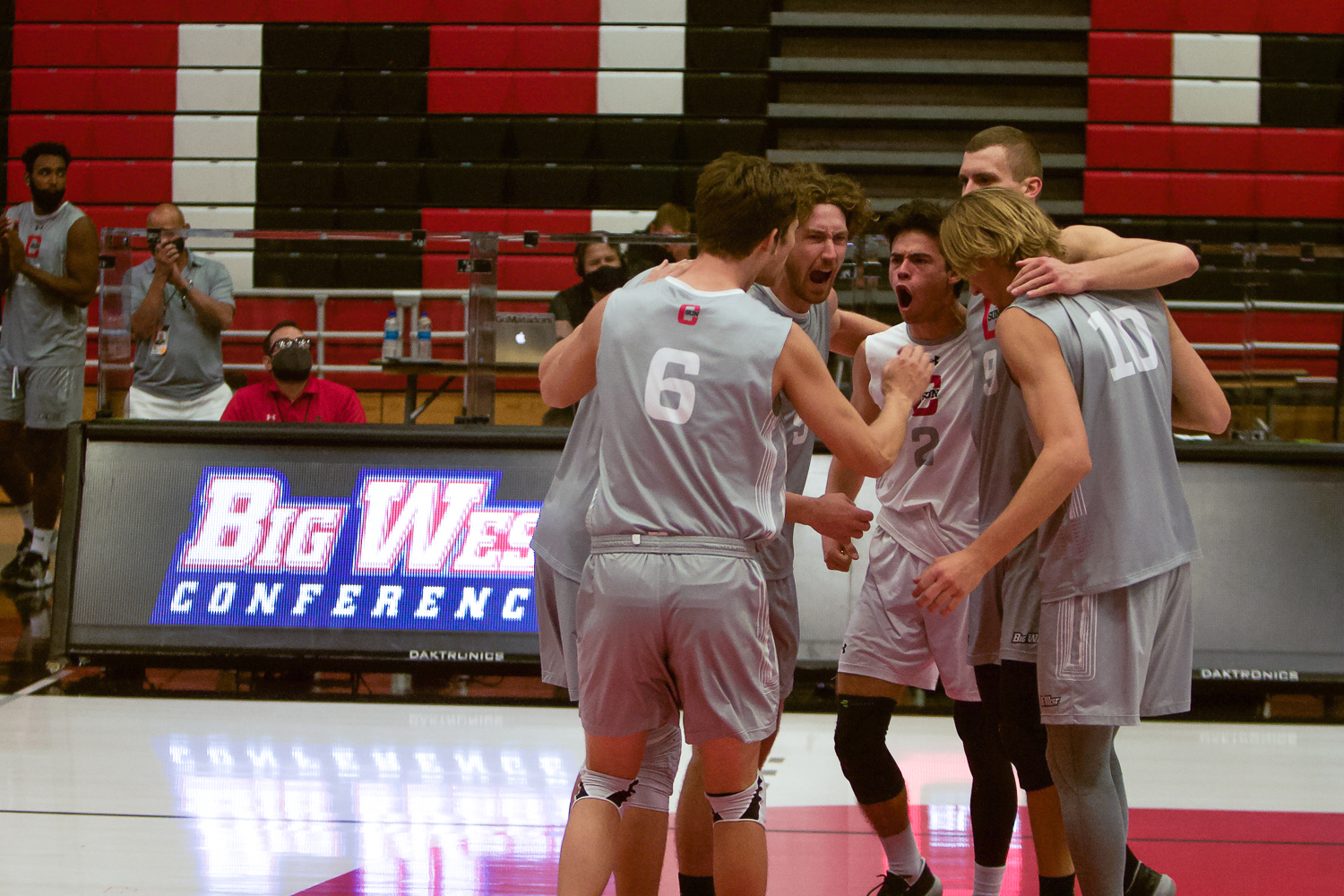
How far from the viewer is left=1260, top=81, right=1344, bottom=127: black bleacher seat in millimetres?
9602

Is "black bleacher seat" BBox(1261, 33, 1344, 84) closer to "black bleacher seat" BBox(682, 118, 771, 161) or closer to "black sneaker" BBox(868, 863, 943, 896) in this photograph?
"black bleacher seat" BBox(682, 118, 771, 161)

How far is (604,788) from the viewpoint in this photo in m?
2.25

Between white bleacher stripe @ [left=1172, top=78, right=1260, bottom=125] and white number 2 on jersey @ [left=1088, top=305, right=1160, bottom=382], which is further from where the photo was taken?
white bleacher stripe @ [left=1172, top=78, right=1260, bottom=125]

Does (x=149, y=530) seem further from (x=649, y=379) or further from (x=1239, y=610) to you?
(x=1239, y=610)

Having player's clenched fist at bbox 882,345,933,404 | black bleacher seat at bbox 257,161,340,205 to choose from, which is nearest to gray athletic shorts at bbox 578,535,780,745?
player's clenched fist at bbox 882,345,933,404

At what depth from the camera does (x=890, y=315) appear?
4.85 meters

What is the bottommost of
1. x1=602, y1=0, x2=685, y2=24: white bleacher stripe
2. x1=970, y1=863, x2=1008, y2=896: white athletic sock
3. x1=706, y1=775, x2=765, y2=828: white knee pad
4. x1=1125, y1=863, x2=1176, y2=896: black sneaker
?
x1=970, y1=863, x2=1008, y2=896: white athletic sock

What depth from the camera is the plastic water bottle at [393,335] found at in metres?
5.37

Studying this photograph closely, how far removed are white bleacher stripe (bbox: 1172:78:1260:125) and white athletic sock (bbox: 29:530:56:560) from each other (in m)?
8.44

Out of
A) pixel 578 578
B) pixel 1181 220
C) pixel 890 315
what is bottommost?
pixel 578 578

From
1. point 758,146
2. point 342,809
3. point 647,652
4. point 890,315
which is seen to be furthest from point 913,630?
point 758,146

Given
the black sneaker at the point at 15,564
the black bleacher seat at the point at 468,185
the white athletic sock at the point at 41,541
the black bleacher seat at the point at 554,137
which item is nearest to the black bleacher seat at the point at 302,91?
the black bleacher seat at the point at 468,185

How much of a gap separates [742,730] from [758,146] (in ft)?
26.7

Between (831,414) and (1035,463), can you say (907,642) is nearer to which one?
(1035,463)
